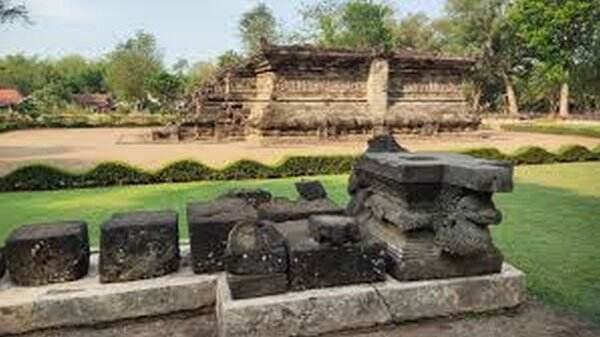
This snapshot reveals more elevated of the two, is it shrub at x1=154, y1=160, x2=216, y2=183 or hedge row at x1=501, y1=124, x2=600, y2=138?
hedge row at x1=501, y1=124, x2=600, y2=138

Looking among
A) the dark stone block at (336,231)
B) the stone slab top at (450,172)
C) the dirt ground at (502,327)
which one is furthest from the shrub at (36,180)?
the dirt ground at (502,327)

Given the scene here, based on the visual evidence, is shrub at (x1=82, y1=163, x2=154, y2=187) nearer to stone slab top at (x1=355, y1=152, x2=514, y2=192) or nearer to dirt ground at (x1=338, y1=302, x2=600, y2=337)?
stone slab top at (x1=355, y1=152, x2=514, y2=192)

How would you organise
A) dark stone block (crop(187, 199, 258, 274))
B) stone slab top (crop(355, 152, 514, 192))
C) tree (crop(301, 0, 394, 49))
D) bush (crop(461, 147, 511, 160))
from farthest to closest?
tree (crop(301, 0, 394, 49)) → bush (crop(461, 147, 511, 160)) → dark stone block (crop(187, 199, 258, 274)) → stone slab top (crop(355, 152, 514, 192))

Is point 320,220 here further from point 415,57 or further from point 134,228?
point 415,57

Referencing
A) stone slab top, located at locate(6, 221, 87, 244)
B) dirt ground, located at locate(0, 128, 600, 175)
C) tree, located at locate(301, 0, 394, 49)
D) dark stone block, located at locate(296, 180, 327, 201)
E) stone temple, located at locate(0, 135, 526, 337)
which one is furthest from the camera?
tree, located at locate(301, 0, 394, 49)

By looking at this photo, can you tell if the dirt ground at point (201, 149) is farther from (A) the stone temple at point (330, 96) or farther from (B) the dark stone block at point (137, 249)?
(B) the dark stone block at point (137, 249)

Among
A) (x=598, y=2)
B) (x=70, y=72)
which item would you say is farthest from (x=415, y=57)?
(x=70, y=72)

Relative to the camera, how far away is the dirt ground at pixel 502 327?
3.16 m

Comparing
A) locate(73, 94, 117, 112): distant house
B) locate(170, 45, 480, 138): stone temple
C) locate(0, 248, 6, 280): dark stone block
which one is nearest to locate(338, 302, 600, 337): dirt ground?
→ locate(0, 248, 6, 280): dark stone block

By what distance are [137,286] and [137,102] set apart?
5988cm

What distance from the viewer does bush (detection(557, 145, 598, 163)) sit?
13.7m

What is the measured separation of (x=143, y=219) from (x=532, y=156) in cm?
1156

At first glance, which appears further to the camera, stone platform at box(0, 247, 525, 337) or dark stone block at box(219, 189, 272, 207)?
dark stone block at box(219, 189, 272, 207)

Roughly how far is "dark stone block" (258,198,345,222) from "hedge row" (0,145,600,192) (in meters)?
5.30
